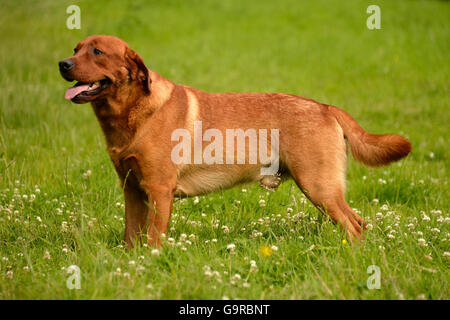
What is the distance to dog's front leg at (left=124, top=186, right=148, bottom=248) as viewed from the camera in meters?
3.96

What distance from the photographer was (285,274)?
3320 mm

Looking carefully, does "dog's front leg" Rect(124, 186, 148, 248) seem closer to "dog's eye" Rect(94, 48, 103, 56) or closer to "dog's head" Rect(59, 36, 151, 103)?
"dog's head" Rect(59, 36, 151, 103)

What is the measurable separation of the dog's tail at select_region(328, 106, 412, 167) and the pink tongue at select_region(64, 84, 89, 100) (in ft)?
6.23

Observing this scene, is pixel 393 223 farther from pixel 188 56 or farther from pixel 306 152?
pixel 188 56

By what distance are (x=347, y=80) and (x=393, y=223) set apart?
6.33 metres

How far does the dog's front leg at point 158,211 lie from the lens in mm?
3641

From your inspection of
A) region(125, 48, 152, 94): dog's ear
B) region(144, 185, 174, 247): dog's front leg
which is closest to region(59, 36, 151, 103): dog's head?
region(125, 48, 152, 94): dog's ear

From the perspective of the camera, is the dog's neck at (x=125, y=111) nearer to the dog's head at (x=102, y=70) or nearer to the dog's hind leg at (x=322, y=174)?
the dog's head at (x=102, y=70)

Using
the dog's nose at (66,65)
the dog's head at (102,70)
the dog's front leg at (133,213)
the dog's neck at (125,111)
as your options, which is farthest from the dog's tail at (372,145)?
the dog's nose at (66,65)

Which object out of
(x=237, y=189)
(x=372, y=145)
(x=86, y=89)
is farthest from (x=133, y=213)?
(x=372, y=145)

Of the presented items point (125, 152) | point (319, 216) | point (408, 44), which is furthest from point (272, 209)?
point (408, 44)

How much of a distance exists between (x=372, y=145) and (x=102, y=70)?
2089mm

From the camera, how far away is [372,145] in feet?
12.9

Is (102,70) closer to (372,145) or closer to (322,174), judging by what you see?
(322,174)
